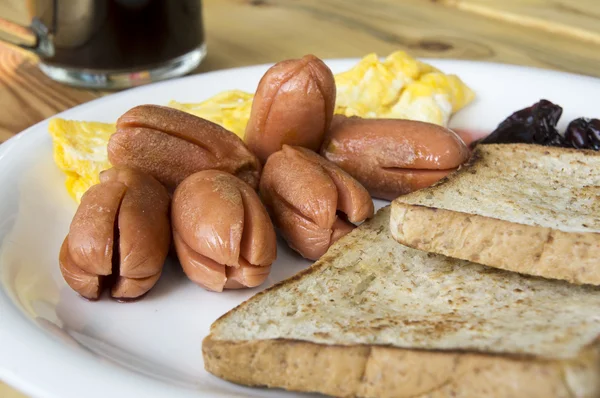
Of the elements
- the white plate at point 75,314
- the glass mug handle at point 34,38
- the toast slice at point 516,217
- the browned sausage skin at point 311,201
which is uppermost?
the toast slice at point 516,217

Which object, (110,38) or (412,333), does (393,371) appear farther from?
(110,38)

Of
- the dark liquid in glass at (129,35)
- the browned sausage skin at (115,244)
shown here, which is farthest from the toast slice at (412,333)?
the dark liquid in glass at (129,35)

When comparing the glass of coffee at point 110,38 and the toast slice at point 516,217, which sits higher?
→ the toast slice at point 516,217

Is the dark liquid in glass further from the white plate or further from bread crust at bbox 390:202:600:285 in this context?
bread crust at bbox 390:202:600:285

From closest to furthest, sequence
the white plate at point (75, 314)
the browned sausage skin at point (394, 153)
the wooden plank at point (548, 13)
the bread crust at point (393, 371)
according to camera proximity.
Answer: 1. the bread crust at point (393, 371)
2. the white plate at point (75, 314)
3. the browned sausage skin at point (394, 153)
4. the wooden plank at point (548, 13)

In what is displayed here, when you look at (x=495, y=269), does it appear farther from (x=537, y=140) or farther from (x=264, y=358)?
(x=537, y=140)

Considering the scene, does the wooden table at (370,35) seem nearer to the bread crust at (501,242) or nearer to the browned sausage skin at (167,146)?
the browned sausage skin at (167,146)

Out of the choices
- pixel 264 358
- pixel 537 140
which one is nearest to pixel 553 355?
pixel 264 358
